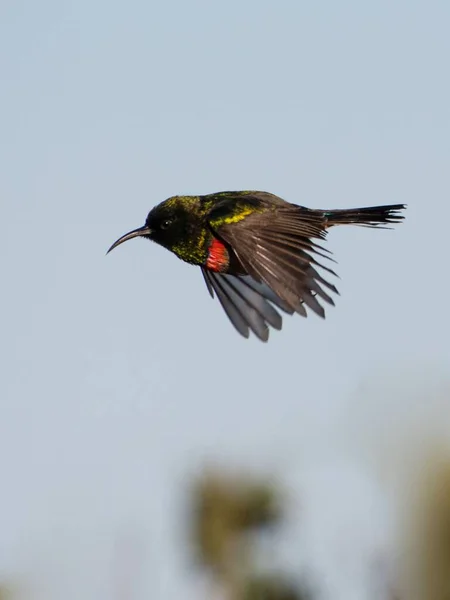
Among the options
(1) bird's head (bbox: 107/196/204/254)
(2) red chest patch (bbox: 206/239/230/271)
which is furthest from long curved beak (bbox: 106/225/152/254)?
(2) red chest patch (bbox: 206/239/230/271)

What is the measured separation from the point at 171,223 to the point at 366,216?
202 cm

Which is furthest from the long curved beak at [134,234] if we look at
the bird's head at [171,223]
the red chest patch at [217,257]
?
the red chest patch at [217,257]

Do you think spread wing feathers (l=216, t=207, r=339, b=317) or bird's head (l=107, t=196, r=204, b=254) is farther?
bird's head (l=107, t=196, r=204, b=254)

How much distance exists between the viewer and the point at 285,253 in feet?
46.7

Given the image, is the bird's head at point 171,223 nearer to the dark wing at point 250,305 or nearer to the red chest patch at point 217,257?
the red chest patch at point 217,257

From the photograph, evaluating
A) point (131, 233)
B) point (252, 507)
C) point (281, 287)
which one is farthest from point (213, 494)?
point (281, 287)

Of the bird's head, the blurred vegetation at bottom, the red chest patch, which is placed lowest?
the blurred vegetation at bottom

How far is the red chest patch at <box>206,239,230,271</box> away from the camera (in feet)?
49.8

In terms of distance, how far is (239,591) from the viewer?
63.6ft

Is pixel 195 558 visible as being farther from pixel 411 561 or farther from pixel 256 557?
pixel 411 561

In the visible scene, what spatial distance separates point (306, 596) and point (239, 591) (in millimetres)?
1923

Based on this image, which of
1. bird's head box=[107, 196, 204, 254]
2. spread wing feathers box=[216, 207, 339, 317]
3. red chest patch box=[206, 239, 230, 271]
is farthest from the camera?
bird's head box=[107, 196, 204, 254]

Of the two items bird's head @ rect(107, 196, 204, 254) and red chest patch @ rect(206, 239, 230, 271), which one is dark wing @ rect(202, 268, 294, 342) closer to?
red chest patch @ rect(206, 239, 230, 271)

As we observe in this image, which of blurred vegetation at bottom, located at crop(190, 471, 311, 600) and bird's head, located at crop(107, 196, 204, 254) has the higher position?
bird's head, located at crop(107, 196, 204, 254)
